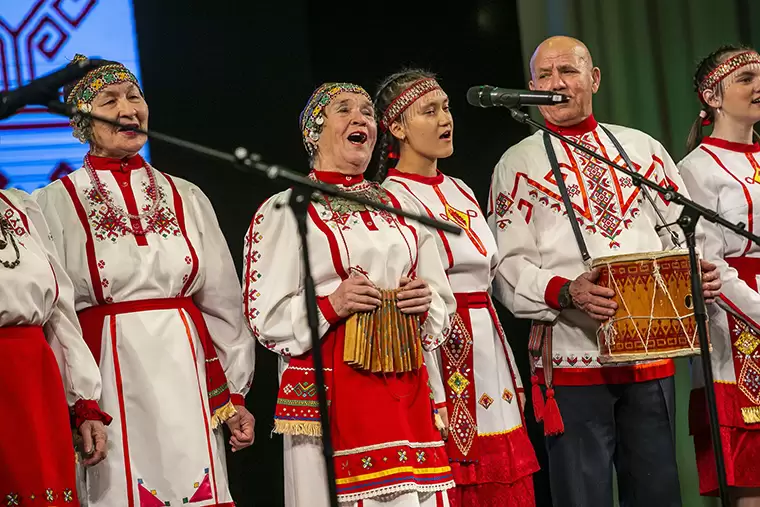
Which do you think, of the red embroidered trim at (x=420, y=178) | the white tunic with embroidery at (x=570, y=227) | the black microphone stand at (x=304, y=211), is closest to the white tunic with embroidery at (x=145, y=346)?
the red embroidered trim at (x=420, y=178)

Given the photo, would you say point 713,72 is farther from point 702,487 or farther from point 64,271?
point 64,271

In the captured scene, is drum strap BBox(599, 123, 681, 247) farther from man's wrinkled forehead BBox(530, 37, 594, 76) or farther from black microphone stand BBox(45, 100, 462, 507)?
black microphone stand BBox(45, 100, 462, 507)

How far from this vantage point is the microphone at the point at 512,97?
3.59 m

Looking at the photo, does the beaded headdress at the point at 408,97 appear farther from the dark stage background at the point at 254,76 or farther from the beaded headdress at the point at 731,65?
the beaded headdress at the point at 731,65

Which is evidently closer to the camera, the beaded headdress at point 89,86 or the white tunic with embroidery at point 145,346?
the white tunic with embroidery at point 145,346

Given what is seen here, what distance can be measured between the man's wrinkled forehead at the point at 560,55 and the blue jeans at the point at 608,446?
127 cm

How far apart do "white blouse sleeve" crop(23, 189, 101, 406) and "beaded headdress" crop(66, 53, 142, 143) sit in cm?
55

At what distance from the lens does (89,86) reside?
3840mm

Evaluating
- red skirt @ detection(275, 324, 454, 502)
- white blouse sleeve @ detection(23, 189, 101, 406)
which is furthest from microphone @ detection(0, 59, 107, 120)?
red skirt @ detection(275, 324, 454, 502)

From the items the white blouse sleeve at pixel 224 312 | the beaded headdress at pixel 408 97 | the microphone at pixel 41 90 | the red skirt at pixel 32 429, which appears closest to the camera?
the microphone at pixel 41 90

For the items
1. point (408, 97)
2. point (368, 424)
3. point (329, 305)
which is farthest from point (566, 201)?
point (368, 424)

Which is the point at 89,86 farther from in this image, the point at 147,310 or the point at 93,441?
the point at 93,441

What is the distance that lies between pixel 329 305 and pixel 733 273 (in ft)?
6.15

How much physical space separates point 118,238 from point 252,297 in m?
0.48
